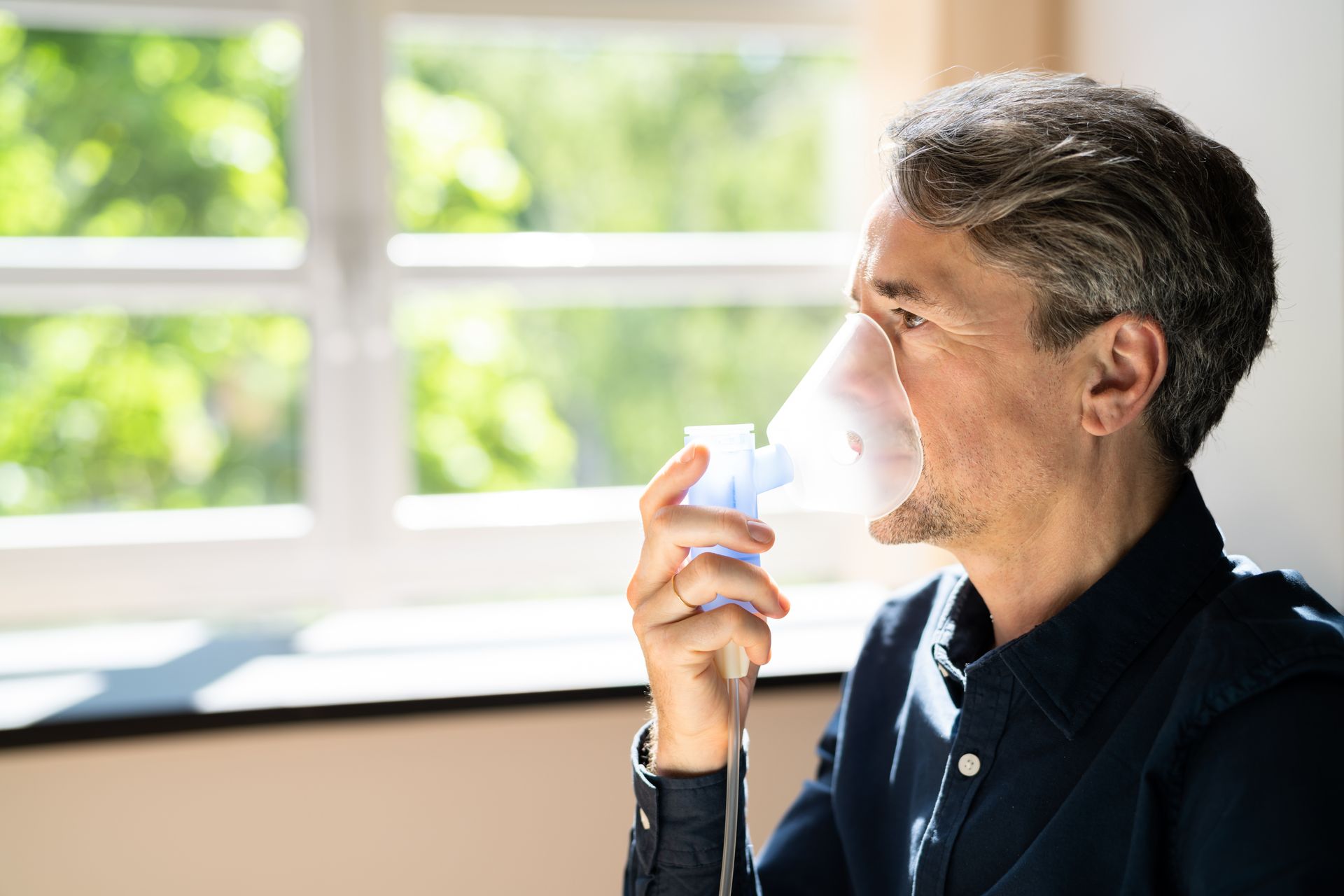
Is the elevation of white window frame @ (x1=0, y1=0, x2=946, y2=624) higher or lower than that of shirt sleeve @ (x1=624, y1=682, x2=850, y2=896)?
higher

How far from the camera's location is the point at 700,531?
3.71 ft

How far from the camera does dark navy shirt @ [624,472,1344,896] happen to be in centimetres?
95

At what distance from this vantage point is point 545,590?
2.37 metres

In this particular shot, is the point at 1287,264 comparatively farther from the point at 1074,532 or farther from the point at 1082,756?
the point at 1082,756

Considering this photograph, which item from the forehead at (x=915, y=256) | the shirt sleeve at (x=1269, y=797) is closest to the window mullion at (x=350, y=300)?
the forehead at (x=915, y=256)

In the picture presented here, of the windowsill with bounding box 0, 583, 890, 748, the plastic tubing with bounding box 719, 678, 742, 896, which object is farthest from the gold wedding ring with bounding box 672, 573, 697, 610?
the windowsill with bounding box 0, 583, 890, 748

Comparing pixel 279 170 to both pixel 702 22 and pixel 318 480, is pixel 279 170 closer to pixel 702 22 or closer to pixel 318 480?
pixel 318 480

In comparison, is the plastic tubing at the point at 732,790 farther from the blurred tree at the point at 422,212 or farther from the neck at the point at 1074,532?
the blurred tree at the point at 422,212

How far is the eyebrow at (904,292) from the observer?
122 centimetres

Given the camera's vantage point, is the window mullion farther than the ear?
Yes

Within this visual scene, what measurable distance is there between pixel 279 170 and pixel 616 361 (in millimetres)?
826

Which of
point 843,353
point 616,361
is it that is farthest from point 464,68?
point 843,353

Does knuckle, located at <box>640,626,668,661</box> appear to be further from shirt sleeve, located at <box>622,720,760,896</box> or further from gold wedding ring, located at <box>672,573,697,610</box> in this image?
shirt sleeve, located at <box>622,720,760,896</box>

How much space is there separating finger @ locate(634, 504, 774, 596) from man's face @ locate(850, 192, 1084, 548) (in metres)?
0.19
